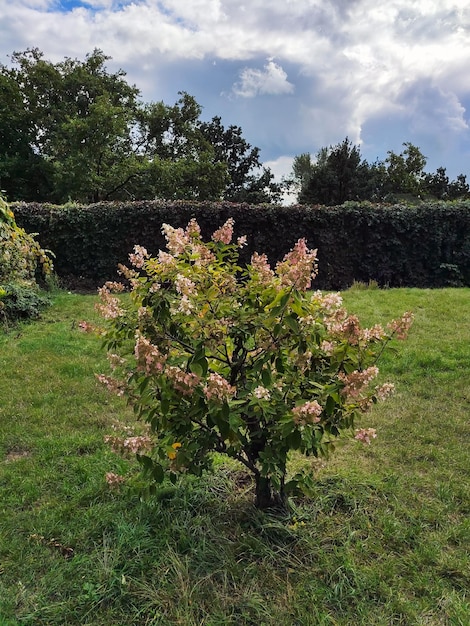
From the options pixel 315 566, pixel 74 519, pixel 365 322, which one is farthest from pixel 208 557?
pixel 365 322

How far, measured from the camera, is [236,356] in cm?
204

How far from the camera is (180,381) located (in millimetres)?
1665

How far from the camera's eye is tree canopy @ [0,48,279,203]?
18.7 meters


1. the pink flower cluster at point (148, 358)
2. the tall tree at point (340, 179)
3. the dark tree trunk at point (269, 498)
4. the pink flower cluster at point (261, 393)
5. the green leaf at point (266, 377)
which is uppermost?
the tall tree at point (340, 179)

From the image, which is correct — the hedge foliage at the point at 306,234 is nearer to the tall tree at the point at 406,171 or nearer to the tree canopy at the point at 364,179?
the tree canopy at the point at 364,179

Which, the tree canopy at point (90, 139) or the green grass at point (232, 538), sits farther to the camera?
the tree canopy at point (90, 139)

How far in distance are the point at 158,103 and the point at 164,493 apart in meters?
24.0

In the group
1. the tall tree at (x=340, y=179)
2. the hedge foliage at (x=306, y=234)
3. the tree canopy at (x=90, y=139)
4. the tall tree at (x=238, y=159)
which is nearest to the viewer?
the hedge foliage at (x=306, y=234)

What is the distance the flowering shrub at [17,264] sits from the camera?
Result: 2.20 metres

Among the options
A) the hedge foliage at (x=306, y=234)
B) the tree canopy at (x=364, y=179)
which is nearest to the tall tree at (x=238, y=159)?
the tree canopy at (x=364, y=179)

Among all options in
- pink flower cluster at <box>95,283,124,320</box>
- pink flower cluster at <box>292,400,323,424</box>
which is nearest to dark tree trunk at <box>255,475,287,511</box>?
pink flower cluster at <box>292,400,323,424</box>

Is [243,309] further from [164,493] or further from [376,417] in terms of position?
[376,417]

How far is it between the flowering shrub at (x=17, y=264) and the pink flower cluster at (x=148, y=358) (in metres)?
0.67

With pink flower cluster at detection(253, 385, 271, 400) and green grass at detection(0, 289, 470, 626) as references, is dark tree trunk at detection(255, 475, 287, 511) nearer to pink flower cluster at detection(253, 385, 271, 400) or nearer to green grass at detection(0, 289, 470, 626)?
green grass at detection(0, 289, 470, 626)
